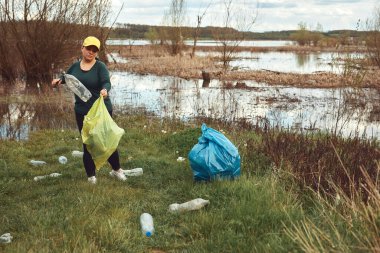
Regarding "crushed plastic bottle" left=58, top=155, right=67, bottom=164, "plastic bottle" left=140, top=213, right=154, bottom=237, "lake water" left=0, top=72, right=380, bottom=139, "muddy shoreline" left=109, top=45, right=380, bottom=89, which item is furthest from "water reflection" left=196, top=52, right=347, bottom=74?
"plastic bottle" left=140, top=213, right=154, bottom=237

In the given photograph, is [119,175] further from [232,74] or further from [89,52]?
[232,74]

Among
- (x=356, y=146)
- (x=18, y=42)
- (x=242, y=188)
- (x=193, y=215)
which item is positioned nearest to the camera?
(x=193, y=215)

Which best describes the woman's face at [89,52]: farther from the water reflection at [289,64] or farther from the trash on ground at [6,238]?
the water reflection at [289,64]

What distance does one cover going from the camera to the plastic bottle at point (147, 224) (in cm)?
364

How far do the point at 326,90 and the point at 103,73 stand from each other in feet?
45.7

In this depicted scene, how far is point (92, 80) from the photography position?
16.0 feet

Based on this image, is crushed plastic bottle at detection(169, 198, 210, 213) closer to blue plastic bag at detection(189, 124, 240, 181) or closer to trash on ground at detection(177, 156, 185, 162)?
blue plastic bag at detection(189, 124, 240, 181)

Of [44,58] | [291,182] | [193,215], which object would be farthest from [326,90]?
[193,215]

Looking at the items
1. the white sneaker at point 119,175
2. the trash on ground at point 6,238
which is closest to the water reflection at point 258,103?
the white sneaker at point 119,175

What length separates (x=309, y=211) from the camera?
13.8ft

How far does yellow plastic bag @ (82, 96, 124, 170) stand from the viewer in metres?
4.60

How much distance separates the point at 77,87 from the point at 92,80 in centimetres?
21

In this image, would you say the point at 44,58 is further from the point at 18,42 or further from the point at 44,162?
the point at 44,162

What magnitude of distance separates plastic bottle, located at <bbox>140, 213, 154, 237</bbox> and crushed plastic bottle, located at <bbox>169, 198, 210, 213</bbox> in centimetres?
32
